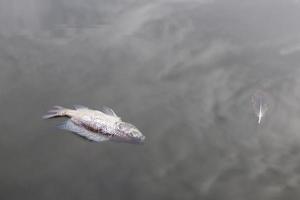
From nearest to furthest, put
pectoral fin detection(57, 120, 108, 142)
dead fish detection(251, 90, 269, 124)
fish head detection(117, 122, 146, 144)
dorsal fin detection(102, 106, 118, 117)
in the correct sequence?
fish head detection(117, 122, 146, 144) → pectoral fin detection(57, 120, 108, 142) → dorsal fin detection(102, 106, 118, 117) → dead fish detection(251, 90, 269, 124)

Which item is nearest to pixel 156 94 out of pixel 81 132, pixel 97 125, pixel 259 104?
pixel 97 125

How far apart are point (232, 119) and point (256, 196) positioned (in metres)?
1.41

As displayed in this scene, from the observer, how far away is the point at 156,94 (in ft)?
26.0

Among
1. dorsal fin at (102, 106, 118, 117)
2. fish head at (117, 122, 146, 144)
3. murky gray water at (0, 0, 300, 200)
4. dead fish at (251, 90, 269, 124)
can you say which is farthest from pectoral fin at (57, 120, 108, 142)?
dead fish at (251, 90, 269, 124)

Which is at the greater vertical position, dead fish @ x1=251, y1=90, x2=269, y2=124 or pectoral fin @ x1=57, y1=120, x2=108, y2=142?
dead fish @ x1=251, y1=90, x2=269, y2=124

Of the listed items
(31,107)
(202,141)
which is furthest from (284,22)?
(31,107)

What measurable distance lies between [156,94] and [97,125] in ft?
3.85

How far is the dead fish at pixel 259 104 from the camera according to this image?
24.7 feet

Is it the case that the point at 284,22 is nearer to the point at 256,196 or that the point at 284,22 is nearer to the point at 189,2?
the point at 189,2

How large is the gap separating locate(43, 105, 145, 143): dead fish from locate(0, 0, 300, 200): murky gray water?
0.13 meters

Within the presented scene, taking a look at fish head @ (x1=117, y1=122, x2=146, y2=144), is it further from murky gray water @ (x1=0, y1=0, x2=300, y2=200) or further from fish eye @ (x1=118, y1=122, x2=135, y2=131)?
murky gray water @ (x1=0, y1=0, x2=300, y2=200)

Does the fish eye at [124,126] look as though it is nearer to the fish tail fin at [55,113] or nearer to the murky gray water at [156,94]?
the murky gray water at [156,94]

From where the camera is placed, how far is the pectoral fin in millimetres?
7114

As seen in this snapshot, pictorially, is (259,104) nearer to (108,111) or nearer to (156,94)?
(156,94)
